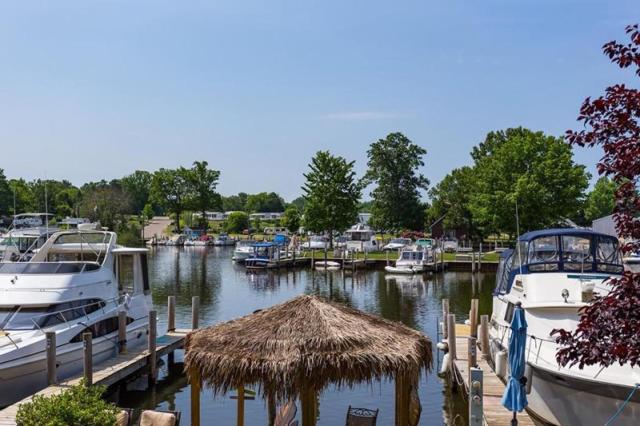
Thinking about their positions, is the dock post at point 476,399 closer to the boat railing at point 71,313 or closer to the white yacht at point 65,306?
the white yacht at point 65,306

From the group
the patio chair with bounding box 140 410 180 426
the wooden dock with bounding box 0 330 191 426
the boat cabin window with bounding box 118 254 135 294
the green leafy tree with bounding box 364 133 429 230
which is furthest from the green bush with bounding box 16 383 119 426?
the green leafy tree with bounding box 364 133 429 230

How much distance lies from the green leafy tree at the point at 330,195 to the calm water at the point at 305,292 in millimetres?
12299

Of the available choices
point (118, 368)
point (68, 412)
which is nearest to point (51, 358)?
point (118, 368)

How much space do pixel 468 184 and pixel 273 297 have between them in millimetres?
44979

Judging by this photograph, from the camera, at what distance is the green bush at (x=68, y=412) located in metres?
11.0

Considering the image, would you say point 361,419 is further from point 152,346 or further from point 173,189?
point 173,189

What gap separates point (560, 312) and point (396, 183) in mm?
82503

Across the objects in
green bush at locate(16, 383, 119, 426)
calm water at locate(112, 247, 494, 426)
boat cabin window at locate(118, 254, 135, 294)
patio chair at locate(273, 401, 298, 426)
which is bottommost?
calm water at locate(112, 247, 494, 426)

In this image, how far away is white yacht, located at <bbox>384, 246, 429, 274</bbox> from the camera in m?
60.1

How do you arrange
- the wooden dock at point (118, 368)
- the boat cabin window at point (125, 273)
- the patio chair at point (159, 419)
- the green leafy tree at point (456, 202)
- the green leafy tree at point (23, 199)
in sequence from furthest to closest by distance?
1. the green leafy tree at point (23, 199)
2. the green leafy tree at point (456, 202)
3. the boat cabin window at point (125, 273)
4. the wooden dock at point (118, 368)
5. the patio chair at point (159, 419)

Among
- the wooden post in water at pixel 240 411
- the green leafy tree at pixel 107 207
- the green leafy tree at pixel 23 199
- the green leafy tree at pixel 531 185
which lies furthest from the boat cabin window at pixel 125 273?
the green leafy tree at pixel 23 199

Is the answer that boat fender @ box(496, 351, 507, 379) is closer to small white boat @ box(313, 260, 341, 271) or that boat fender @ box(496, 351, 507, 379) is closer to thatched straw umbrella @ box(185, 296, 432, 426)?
thatched straw umbrella @ box(185, 296, 432, 426)

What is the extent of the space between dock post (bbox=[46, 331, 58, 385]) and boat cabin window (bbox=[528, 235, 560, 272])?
552 inches

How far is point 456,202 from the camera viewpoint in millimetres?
88500
